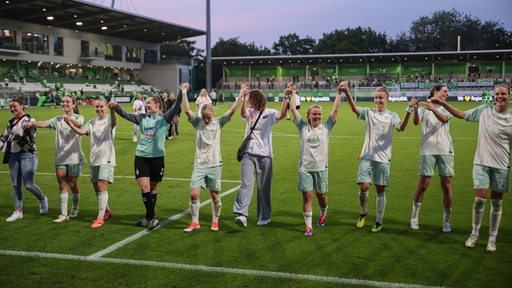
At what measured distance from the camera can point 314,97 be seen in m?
66.1

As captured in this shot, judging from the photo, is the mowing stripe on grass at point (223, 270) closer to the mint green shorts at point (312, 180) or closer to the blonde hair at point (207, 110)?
the mint green shorts at point (312, 180)

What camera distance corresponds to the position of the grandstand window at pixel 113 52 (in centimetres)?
7750

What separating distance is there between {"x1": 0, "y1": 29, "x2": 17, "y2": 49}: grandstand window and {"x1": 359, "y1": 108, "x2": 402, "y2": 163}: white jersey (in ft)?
202

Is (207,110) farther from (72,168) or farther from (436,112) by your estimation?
(436,112)

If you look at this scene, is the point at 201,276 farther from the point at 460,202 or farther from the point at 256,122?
the point at 460,202

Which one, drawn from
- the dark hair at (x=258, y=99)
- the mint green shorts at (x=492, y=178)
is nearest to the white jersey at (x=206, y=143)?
the dark hair at (x=258, y=99)

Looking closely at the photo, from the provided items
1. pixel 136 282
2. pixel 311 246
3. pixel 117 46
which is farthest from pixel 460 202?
pixel 117 46

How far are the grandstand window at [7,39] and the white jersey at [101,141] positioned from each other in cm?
5899

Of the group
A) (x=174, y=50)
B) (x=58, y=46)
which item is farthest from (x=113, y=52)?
(x=174, y=50)

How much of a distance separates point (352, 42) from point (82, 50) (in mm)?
58635

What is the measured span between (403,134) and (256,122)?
50.9 feet

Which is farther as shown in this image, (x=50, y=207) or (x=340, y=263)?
(x=50, y=207)

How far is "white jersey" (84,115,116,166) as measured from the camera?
7.44 meters

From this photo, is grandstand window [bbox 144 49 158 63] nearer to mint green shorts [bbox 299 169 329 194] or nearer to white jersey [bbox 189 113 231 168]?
white jersey [bbox 189 113 231 168]
